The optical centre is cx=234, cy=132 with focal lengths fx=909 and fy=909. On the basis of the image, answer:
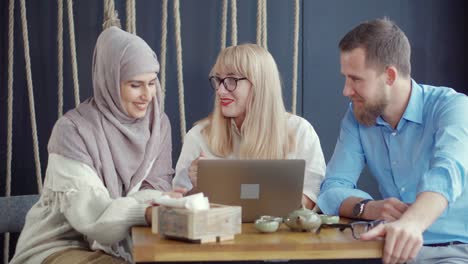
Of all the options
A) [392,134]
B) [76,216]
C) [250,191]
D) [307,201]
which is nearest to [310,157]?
[307,201]

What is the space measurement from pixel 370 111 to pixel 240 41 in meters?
1.17

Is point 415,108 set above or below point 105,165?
above

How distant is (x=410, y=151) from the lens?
2938 mm

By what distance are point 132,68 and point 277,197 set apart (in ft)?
2.84

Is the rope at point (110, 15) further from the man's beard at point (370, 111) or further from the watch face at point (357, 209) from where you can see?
the watch face at point (357, 209)

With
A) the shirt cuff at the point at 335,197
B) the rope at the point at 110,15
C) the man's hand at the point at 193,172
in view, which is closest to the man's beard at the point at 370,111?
the shirt cuff at the point at 335,197

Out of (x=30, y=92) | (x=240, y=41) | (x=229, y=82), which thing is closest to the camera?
(x=229, y=82)

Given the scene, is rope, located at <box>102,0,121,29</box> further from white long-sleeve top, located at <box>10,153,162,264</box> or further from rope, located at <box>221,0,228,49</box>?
white long-sleeve top, located at <box>10,153,162,264</box>

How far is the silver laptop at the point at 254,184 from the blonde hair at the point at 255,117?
81 cm

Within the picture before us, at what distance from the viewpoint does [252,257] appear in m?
2.26

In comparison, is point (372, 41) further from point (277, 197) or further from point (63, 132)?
point (63, 132)

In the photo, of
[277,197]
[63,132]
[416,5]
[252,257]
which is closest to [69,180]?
[63,132]

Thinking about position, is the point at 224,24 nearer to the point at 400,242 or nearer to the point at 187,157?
the point at 187,157

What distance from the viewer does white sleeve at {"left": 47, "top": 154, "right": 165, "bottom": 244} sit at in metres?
2.76
